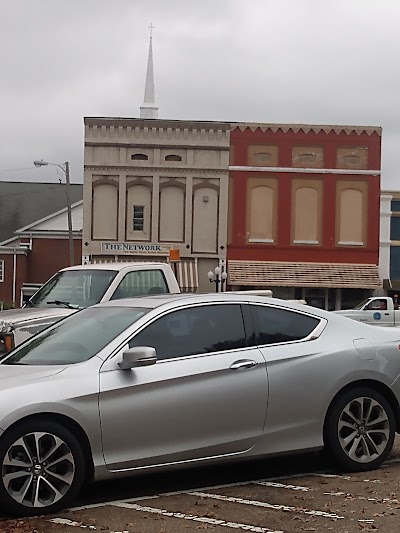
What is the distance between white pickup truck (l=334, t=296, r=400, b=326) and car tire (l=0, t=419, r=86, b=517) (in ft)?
91.7

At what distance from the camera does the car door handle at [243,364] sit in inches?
267

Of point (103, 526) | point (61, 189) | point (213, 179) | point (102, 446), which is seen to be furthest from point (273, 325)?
point (61, 189)

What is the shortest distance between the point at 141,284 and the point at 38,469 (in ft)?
20.0

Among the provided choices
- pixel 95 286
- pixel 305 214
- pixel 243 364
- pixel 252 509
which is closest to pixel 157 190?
pixel 305 214

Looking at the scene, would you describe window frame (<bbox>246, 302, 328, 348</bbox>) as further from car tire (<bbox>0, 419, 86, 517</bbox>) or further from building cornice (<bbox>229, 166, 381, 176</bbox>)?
building cornice (<bbox>229, 166, 381, 176</bbox>)

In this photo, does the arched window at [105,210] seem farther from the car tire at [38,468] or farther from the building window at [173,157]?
the car tire at [38,468]

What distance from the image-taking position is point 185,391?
257 inches

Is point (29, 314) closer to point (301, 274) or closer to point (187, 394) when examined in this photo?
point (187, 394)

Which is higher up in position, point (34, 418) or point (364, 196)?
point (364, 196)

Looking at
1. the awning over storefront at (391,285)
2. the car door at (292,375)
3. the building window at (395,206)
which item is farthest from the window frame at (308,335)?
the building window at (395,206)

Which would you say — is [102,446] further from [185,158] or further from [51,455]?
[185,158]

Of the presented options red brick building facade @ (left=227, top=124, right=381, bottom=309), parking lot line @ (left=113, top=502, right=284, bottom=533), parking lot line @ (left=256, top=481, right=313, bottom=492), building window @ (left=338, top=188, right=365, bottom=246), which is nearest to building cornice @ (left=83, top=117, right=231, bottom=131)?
red brick building facade @ (left=227, top=124, right=381, bottom=309)

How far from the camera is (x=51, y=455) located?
600 cm

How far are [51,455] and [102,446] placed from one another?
37 centimetres
